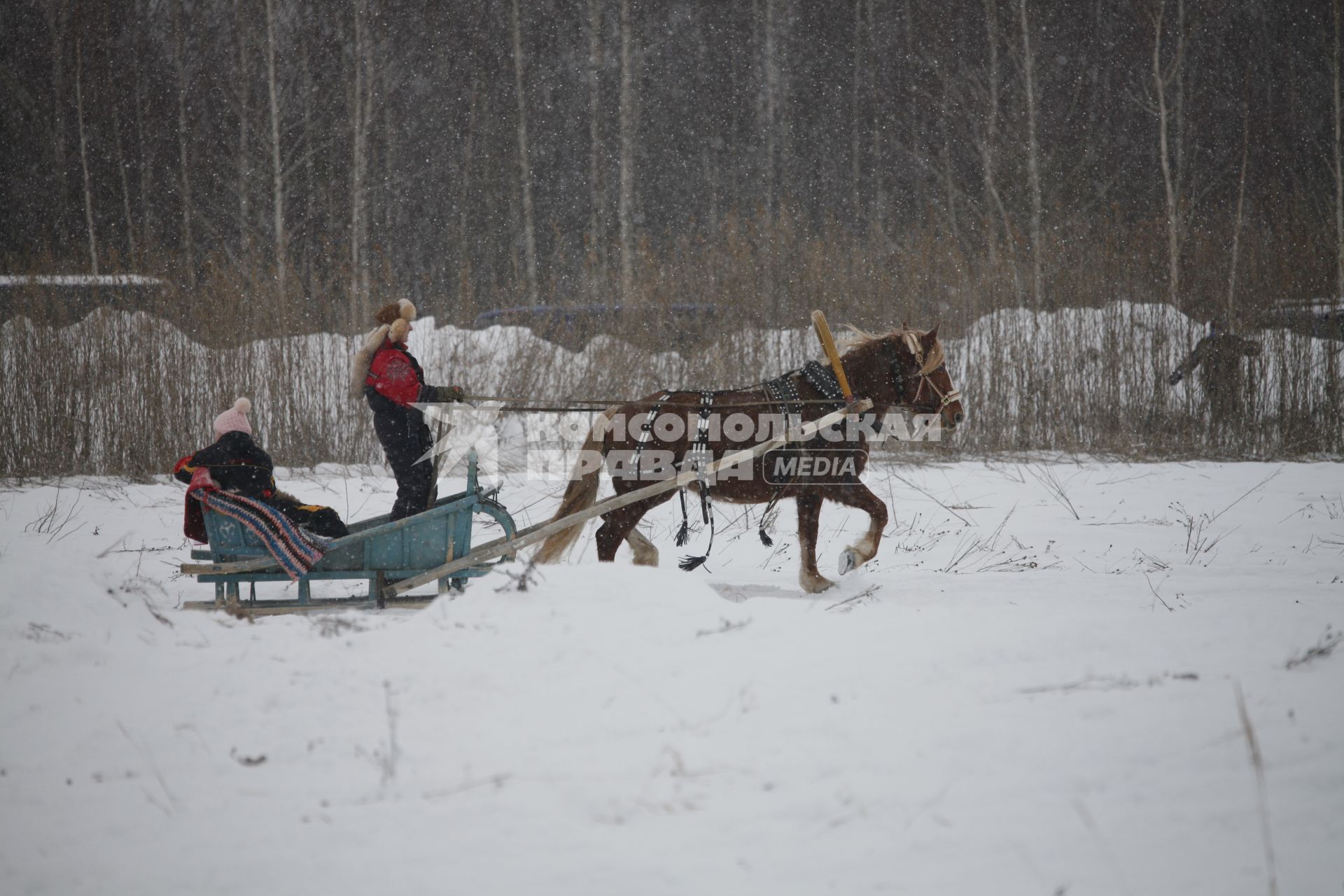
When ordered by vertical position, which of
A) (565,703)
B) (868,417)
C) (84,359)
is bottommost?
(565,703)

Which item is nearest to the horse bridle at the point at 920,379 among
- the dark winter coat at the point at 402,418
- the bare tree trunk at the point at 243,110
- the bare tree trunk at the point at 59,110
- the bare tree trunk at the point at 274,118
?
the dark winter coat at the point at 402,418

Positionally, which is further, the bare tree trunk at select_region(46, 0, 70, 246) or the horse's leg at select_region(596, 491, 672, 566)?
the bare tree trunk at select_region(46, 0, 70, 246)

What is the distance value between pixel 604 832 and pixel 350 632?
1608 millimetres

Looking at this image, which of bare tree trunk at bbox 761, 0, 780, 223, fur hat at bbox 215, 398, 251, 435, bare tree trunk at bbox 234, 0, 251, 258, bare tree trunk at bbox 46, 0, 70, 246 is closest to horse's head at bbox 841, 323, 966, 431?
fur hat at bbox 215, 398, 251, 435

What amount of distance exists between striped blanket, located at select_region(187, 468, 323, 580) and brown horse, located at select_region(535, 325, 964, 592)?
1.19 meters

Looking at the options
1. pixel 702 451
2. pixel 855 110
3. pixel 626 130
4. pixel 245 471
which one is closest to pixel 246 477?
pixel 245 471

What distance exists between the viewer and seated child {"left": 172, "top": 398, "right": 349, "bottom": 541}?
174 inches

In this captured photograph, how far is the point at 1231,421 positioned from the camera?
33.9ft

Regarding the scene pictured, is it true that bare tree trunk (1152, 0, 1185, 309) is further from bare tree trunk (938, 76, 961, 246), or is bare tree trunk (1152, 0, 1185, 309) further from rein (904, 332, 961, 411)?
rein (904, 332, 961, 411)

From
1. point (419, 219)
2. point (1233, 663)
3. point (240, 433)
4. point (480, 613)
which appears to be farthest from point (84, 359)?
point (419, 219)

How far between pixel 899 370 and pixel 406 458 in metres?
2.85

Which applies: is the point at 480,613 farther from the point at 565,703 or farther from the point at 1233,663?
the point at 1233,663

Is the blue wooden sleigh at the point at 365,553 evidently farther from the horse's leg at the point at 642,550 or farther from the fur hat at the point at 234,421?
the horse's leg at the point at 642,550

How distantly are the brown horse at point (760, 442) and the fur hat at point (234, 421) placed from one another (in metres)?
1.65
